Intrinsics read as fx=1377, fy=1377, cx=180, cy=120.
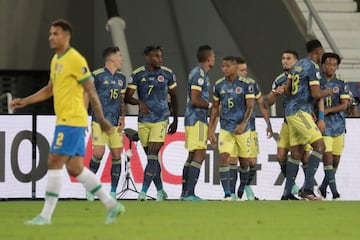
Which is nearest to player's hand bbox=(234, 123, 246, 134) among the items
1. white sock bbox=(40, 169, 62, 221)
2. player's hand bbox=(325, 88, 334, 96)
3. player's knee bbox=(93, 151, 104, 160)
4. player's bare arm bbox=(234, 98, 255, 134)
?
player's bare arm bbox=(234, 98, 255, 134)

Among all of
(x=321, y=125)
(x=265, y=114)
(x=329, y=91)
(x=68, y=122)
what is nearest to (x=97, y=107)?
(x=68, y=122)

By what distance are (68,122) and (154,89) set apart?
21.8 feet

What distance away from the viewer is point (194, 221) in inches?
585

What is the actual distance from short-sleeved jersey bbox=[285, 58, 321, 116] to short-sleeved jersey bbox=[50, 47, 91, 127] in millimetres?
6525

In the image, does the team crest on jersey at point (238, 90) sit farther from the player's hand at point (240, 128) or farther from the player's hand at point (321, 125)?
the player's hand at point (321, 125)

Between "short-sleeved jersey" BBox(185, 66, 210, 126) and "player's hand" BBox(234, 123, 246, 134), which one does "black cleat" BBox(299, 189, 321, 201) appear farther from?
"short-sleeved jersey" BBox(185, 66, 210, 126)

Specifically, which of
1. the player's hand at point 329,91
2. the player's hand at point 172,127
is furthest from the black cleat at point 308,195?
the player's hand at point 172,127

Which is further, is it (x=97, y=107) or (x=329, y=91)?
(x=329, y=91)

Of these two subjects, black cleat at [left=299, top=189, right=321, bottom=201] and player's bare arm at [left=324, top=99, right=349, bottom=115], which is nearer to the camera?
black cleat at [left=299, top=189, right=321, bottom=201]

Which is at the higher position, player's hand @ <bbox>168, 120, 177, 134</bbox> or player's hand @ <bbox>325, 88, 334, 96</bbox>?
player's hand @ <bbox>325, 88, 334, 96</bbox>

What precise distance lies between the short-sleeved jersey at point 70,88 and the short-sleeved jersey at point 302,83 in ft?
21.4

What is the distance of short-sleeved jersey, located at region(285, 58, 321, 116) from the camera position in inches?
779

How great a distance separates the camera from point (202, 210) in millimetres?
17172

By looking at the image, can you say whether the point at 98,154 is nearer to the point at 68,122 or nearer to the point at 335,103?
the point at 335,103
